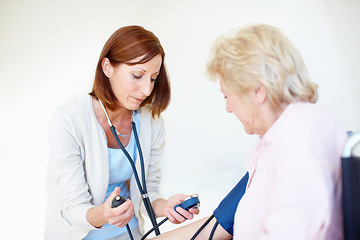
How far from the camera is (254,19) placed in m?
2.23

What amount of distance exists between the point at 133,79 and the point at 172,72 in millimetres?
1171

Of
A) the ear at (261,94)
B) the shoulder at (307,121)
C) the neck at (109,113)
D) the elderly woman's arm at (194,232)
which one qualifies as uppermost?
the ear at (261,94)

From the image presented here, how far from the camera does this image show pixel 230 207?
1.10 metres

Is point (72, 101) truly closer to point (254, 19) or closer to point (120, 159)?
point (120, 159)

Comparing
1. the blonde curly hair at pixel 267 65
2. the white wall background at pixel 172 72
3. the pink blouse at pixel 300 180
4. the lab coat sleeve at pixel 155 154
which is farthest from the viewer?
the white wall background at pixel 172 72

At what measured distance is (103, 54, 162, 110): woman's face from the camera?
1326mm

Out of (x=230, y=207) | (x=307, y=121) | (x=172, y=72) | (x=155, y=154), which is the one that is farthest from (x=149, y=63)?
(x=172, y=72)

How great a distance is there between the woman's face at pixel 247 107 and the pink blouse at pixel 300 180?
0.08 metres

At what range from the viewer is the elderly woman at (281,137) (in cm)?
70

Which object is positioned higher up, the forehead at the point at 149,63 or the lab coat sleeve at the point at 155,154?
the forehead at the point at 149,63

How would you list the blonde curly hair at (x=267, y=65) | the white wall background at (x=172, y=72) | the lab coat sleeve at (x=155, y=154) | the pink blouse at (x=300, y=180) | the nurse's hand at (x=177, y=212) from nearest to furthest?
the pink blouse at (x=300, y=180), the blonde curly hair at (x=267, y=65), the nurse's hand at (x=177, y=212), the lab coat sleeve at (x=155, y=154), the white wall background at (x=172, y=72)

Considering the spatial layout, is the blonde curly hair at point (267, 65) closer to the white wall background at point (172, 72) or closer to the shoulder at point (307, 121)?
the shoulder at point (307, 121)

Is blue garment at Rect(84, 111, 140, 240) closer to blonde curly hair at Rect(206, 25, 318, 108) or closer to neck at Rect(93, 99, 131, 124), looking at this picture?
neck at Rect(93, 99, 131, 124)

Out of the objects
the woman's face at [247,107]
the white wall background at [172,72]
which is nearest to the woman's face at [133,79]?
the woman's face at [247,107]
